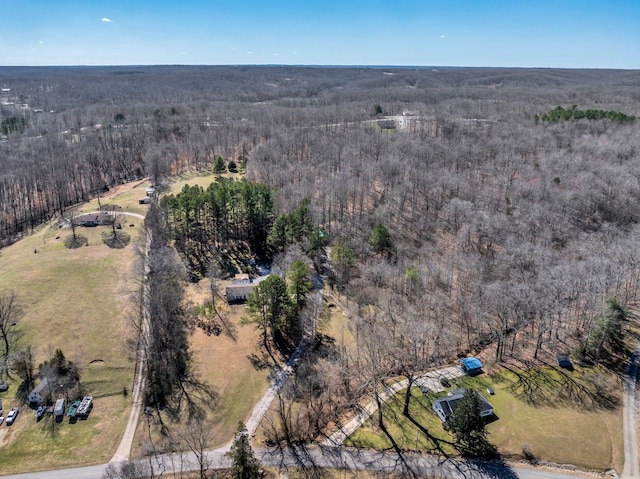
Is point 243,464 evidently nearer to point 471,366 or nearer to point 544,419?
point 471,366

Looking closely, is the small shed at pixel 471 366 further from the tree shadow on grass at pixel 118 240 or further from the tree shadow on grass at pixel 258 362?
the tree shadow on grass at pixel 118 240

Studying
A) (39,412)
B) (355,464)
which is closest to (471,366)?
(355,464)

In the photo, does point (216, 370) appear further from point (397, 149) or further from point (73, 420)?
point (397, 149)

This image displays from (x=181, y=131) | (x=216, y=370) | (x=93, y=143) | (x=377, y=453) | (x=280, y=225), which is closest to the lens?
(x=377, y=453)

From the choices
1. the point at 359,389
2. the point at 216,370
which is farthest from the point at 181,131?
the point at 359,389

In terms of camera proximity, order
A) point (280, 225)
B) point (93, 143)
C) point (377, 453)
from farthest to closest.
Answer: point (93, 143)
point (280, 225)
point (377, 453)

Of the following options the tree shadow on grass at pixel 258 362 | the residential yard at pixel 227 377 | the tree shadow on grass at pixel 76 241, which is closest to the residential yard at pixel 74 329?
the tree shadow on grass at pixel 76 241
